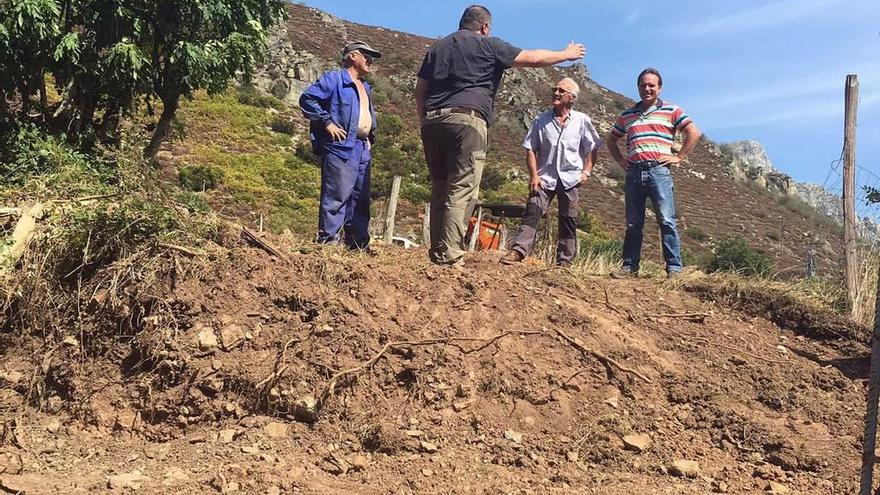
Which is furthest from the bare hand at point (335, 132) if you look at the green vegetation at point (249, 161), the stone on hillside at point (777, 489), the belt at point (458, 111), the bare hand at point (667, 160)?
the green vegetation at point (249, 161)

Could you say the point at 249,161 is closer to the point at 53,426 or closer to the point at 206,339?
the point at 206,339

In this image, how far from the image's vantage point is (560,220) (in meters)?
5.21

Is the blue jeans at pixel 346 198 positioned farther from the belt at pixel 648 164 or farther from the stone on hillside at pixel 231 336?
the belt at pixel 648 164

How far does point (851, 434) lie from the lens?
3.41 m

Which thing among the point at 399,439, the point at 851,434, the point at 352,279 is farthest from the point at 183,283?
the point at 851,434

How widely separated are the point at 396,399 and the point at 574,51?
2275 millimetres

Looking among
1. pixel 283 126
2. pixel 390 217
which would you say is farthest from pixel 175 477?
pixel 283 126

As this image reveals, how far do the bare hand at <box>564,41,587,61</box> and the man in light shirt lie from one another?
877 millimetres

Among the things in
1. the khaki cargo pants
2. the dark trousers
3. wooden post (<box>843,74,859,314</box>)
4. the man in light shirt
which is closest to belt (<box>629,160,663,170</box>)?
the man in light shirt

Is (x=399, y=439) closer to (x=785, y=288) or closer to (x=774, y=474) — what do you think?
(x=774, y=474)

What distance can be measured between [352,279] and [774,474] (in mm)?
2110

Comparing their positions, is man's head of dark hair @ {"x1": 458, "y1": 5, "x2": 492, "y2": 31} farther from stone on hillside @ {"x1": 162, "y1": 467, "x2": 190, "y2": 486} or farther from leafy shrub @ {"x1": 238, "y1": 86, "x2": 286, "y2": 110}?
leafy shrub @ {"x1": 238, "y1": 86, "x2": 286, "y2": 110}

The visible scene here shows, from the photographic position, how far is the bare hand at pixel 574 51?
4.24 metres

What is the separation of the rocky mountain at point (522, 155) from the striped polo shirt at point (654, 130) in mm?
14090
